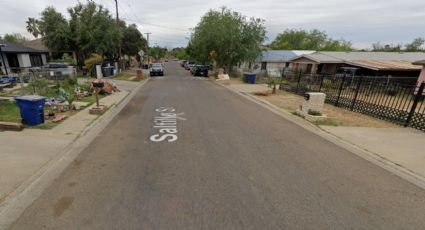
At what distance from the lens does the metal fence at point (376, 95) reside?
8164 mm

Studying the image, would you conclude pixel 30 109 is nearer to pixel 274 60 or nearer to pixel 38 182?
pixel 38 182

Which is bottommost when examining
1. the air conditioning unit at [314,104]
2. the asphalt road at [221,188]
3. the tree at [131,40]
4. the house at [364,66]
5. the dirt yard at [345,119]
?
the dirt yard at [345,119]

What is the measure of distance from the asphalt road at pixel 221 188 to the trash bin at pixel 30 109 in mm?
2167

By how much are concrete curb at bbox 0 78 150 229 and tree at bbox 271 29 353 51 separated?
63.4 meters

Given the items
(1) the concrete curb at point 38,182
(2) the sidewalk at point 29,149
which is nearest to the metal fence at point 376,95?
(1) the concrete curb at point 38,182

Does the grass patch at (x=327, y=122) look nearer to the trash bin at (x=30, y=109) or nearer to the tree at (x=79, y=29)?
the trash bin at (x=30, y=109)

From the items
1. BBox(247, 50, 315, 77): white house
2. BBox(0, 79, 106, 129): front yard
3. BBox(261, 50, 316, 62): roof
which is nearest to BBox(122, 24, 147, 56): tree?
BBox(247, 50, 315, 77): white house

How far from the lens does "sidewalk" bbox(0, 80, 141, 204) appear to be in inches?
164

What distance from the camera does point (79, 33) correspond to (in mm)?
23750

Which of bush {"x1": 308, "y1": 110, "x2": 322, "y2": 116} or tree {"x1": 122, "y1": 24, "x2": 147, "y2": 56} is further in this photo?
tree {"x1": 122, "y1": 24, "x2": 147, "y2": 56}

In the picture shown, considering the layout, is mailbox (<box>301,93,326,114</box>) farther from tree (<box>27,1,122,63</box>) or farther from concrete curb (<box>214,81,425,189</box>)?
tree (<box>27,1,122,63</box>)

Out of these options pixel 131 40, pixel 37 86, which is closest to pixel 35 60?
pixel 131 40

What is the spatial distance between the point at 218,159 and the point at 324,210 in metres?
2.34

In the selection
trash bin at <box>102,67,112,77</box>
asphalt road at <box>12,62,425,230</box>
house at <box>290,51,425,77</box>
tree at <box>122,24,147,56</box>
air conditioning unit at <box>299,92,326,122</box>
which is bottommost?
trash bin at <box>102,67,112,77</box>
